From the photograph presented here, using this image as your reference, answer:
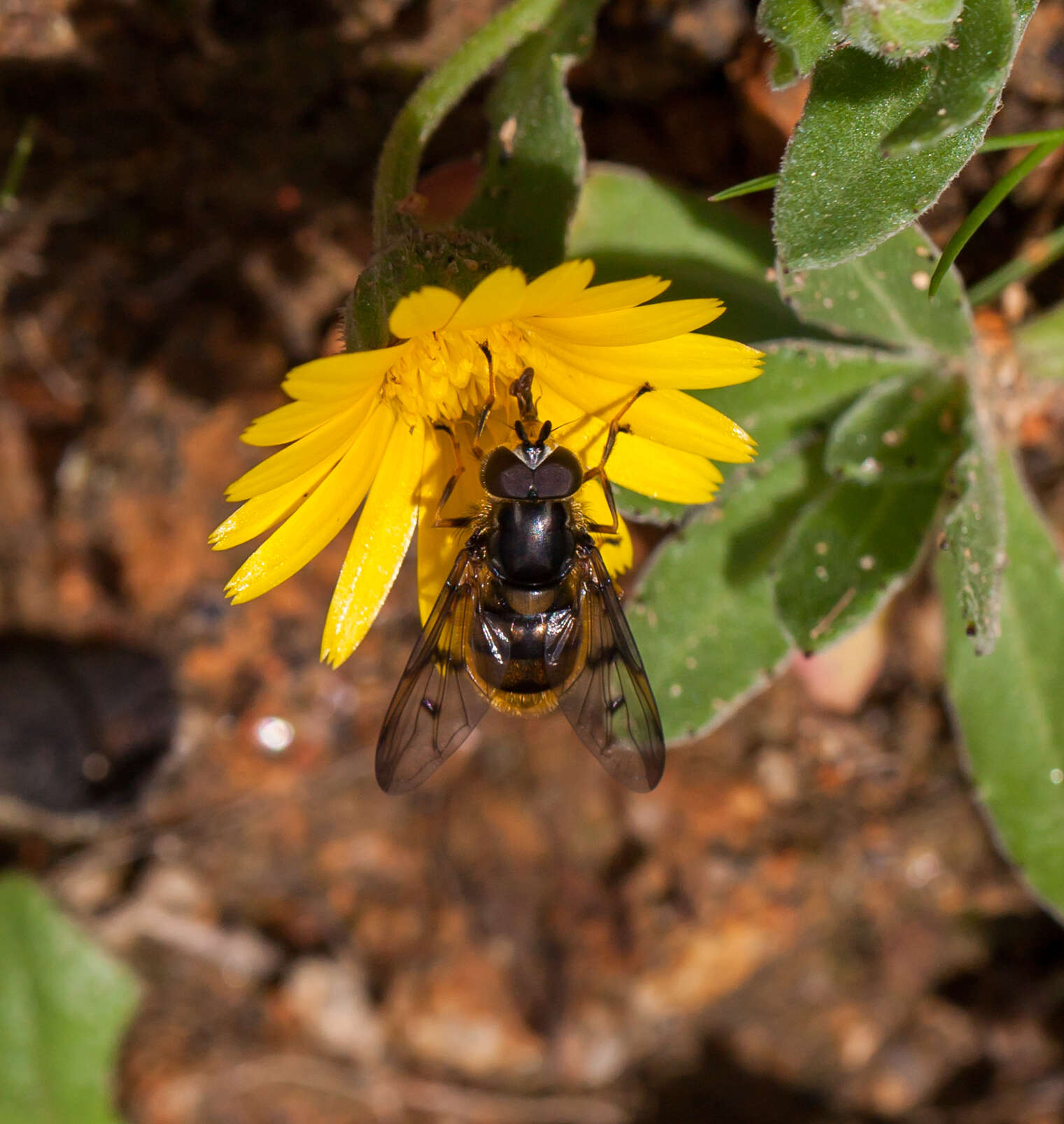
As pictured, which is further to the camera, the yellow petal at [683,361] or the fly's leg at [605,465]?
the fly's leg at [605,465]

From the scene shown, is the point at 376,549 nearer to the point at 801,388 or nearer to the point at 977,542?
the point at 801,388

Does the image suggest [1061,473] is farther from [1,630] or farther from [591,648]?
[1,630]

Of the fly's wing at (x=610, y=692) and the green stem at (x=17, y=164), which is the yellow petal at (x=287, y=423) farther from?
the green stem at (x=17, y=164)

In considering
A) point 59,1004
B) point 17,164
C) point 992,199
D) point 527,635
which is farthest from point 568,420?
point 59,1004

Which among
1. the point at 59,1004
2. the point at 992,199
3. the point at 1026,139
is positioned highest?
the point at 1026,139

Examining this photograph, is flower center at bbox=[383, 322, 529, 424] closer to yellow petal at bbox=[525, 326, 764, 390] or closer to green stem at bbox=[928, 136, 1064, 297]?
yellow petal at bbox=[525, 326, 764, 390]

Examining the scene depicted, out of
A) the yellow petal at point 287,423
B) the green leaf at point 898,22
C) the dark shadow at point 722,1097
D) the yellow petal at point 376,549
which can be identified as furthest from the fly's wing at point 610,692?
the dark shadow at point 722,1097

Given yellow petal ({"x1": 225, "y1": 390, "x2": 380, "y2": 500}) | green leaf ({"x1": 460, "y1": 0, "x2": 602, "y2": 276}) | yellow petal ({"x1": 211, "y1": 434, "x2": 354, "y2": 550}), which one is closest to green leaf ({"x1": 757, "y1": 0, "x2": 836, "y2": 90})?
green leaf ({"x1": 460, "y1": 0, "x2": 602, "y2": 276})
